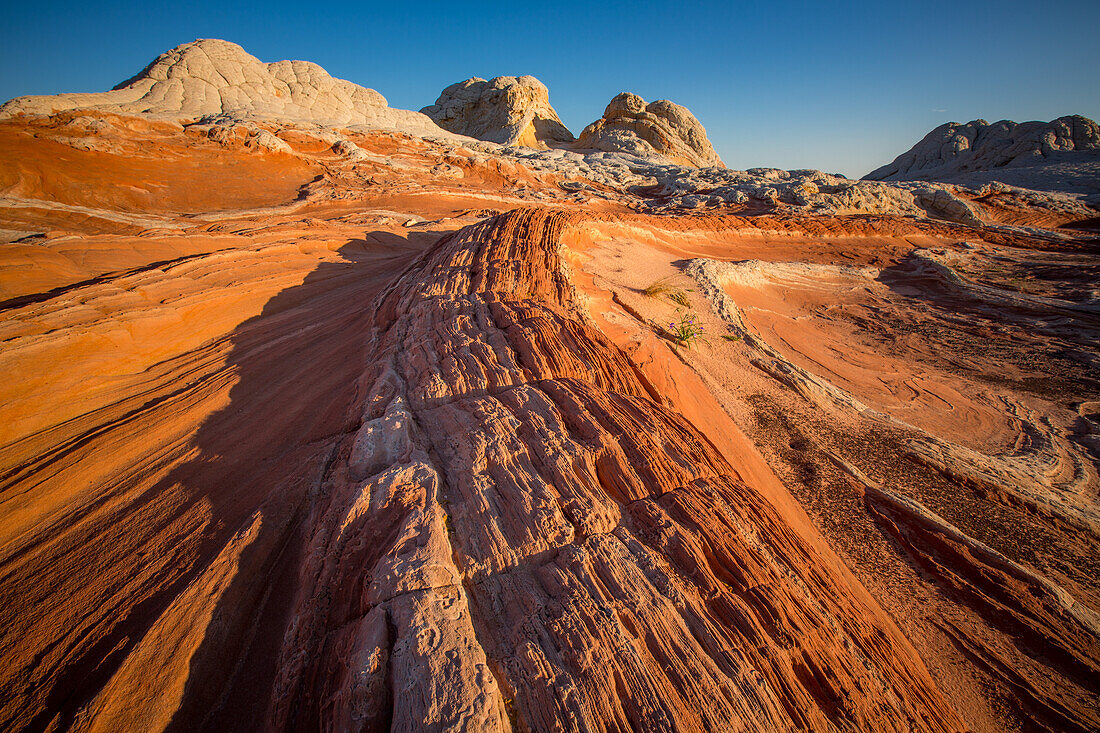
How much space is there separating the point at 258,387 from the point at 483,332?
3.25m

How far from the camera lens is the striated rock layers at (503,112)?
42250 millimetres

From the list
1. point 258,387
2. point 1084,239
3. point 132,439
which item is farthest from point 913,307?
point 132,439

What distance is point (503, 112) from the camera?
42844 millimetres

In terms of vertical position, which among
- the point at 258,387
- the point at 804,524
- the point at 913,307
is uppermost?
the point at 913,307

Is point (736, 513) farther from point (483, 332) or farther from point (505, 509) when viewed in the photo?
point (483, 332)

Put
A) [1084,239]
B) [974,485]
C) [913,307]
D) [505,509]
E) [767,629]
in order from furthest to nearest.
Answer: [1084,239] < [913,307] < [974,485] < [505,509] < [767,629]

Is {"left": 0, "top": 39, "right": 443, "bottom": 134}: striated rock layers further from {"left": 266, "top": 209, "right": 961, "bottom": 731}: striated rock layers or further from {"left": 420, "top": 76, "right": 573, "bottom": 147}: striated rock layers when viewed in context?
{"left": 266, "top": 209, "right": 961, "bottom": 731}: striated rock layers

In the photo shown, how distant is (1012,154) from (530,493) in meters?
44.5

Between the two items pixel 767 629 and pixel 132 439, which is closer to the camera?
pixel 767 629

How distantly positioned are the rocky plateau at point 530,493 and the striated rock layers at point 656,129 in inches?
1481

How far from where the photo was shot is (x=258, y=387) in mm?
5141

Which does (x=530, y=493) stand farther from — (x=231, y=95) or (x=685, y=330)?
(x=231, y=95)

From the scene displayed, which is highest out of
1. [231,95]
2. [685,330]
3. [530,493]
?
[231,95]

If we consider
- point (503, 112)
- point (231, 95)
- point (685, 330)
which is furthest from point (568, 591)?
point (503, 112)
